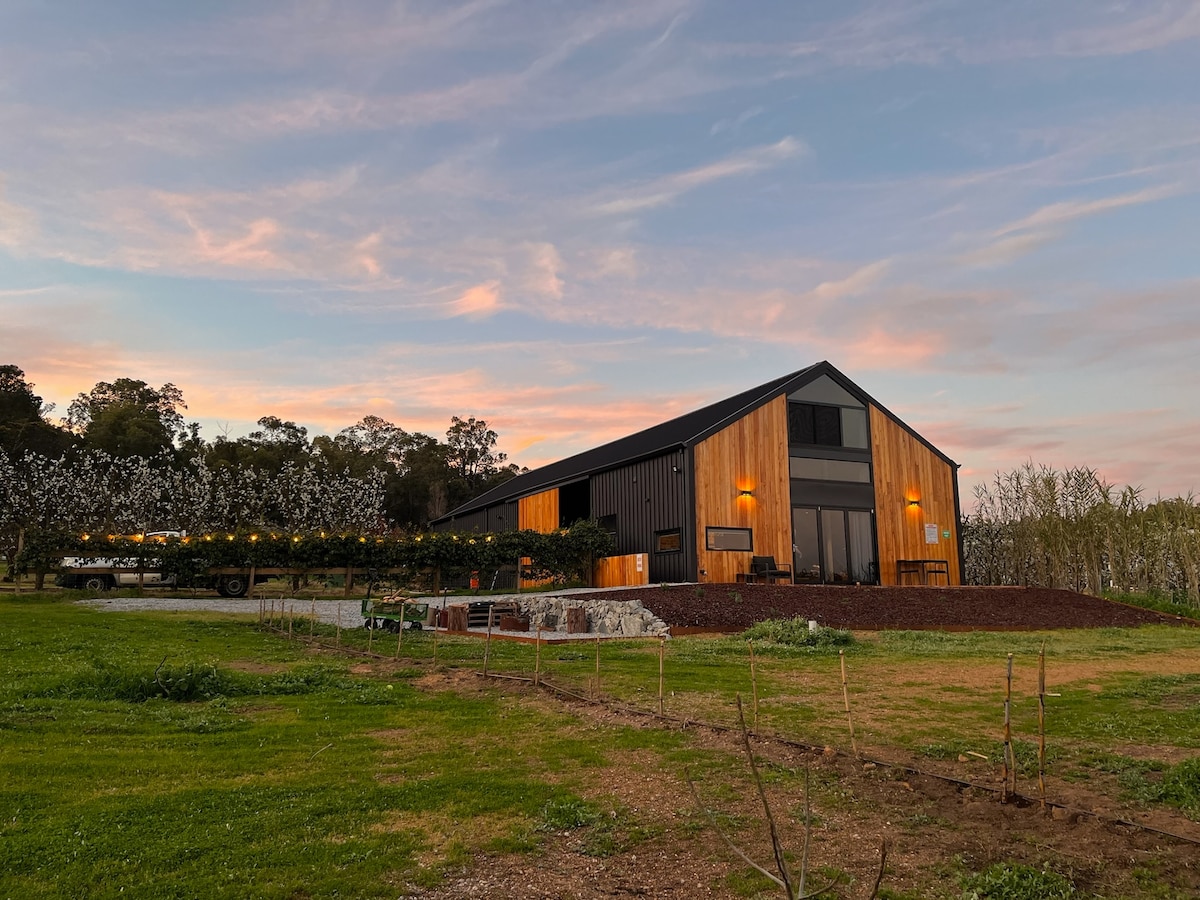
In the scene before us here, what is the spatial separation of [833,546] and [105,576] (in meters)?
24.3

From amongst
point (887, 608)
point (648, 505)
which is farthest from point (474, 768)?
point (648, 505)

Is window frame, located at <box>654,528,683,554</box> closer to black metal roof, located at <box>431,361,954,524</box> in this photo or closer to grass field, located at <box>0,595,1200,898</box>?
black metal roof, located at <box>431,361,954,524</box>

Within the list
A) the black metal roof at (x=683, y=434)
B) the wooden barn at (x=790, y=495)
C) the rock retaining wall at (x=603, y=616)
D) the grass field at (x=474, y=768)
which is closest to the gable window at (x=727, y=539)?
the wooden barn at (x=790, y=495)

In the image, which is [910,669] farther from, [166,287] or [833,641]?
[166,287]

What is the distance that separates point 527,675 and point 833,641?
7.49 m

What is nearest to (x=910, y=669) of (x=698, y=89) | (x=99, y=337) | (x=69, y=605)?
(x=698, y=89)

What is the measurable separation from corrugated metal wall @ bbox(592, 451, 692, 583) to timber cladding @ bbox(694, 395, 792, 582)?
Answer: 0.70 m

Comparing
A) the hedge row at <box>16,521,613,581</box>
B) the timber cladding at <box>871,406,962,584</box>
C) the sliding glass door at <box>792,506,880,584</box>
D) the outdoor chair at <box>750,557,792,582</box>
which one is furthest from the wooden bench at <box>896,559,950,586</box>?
the hedge row at <box>16,521,613,581</box>

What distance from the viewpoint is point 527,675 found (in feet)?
35.5

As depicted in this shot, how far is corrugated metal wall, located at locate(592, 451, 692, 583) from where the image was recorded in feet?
78.9

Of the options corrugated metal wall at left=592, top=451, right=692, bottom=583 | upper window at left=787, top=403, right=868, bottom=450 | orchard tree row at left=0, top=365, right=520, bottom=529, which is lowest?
corrugated metal wall at left=592, top=451, right=692, bottom=583

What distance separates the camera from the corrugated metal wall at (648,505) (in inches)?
947

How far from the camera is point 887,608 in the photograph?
20.5 m

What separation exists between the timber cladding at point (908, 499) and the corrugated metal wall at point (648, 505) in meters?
7.71
